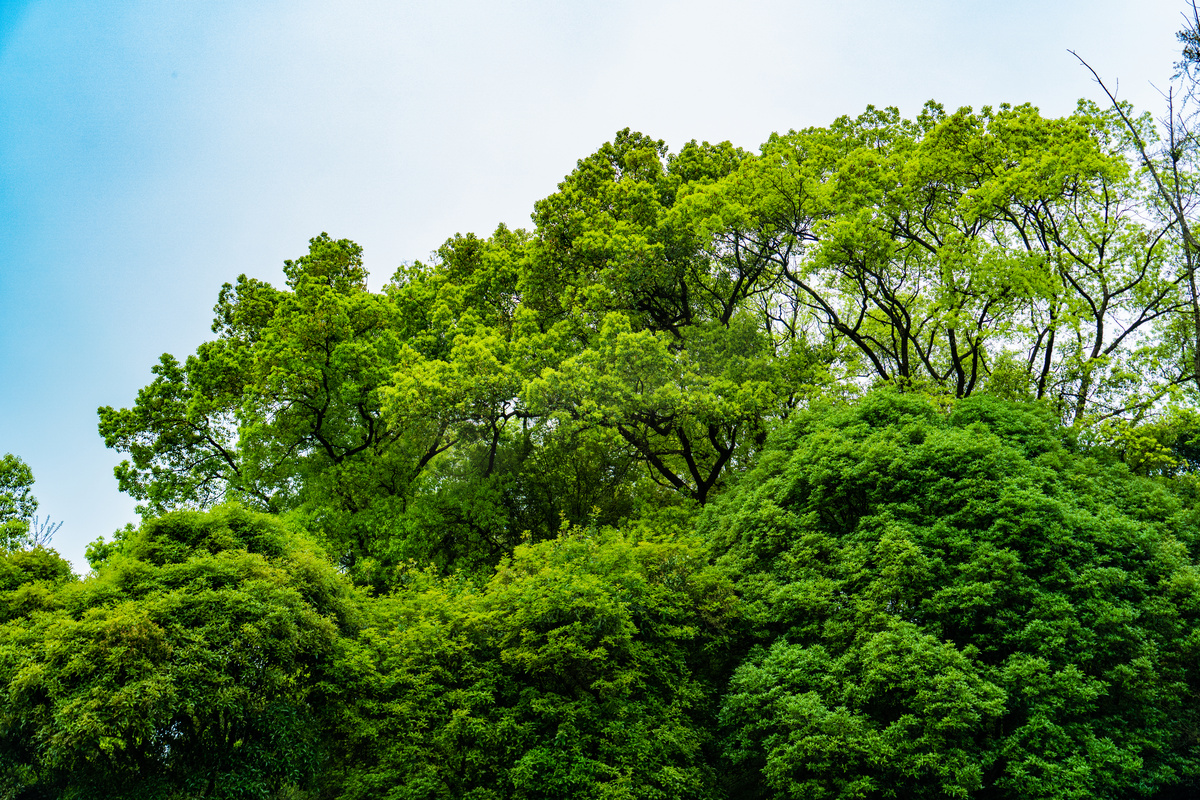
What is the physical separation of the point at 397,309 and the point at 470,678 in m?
12.6

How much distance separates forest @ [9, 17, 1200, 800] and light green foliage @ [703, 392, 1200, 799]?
0.17 feet

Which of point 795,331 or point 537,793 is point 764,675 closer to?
→ point 537,793

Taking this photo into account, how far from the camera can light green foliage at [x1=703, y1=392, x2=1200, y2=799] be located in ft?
28.4

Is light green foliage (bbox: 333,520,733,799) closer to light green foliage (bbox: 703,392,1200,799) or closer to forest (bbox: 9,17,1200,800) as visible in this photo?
forest (bbox: 9,17,1200,800)

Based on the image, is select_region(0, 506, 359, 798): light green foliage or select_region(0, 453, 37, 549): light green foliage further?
select_region(0, 453, 37, 549): light green foliage

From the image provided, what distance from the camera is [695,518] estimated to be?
584 inches

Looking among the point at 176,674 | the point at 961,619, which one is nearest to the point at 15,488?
the point at 176,674

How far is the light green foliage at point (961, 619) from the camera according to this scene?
8664mm

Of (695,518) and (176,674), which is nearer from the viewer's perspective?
(176,674)

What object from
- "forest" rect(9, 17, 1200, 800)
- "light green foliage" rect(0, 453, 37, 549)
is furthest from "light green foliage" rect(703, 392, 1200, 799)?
"light green foliage" rect(0, 453, 37, 549)

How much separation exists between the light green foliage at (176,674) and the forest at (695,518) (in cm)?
5

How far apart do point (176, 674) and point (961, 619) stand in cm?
954

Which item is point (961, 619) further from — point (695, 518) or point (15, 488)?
point (15, 488)

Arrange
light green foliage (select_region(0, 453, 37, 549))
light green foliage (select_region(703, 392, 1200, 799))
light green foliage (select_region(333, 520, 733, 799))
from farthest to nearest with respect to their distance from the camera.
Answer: light green foliage (select_region(0, 453, 37, 549)), light green foliage (select_region(333, 520, 733, 799)), light green foliage (select_region(703, 392, 1200, 799))
